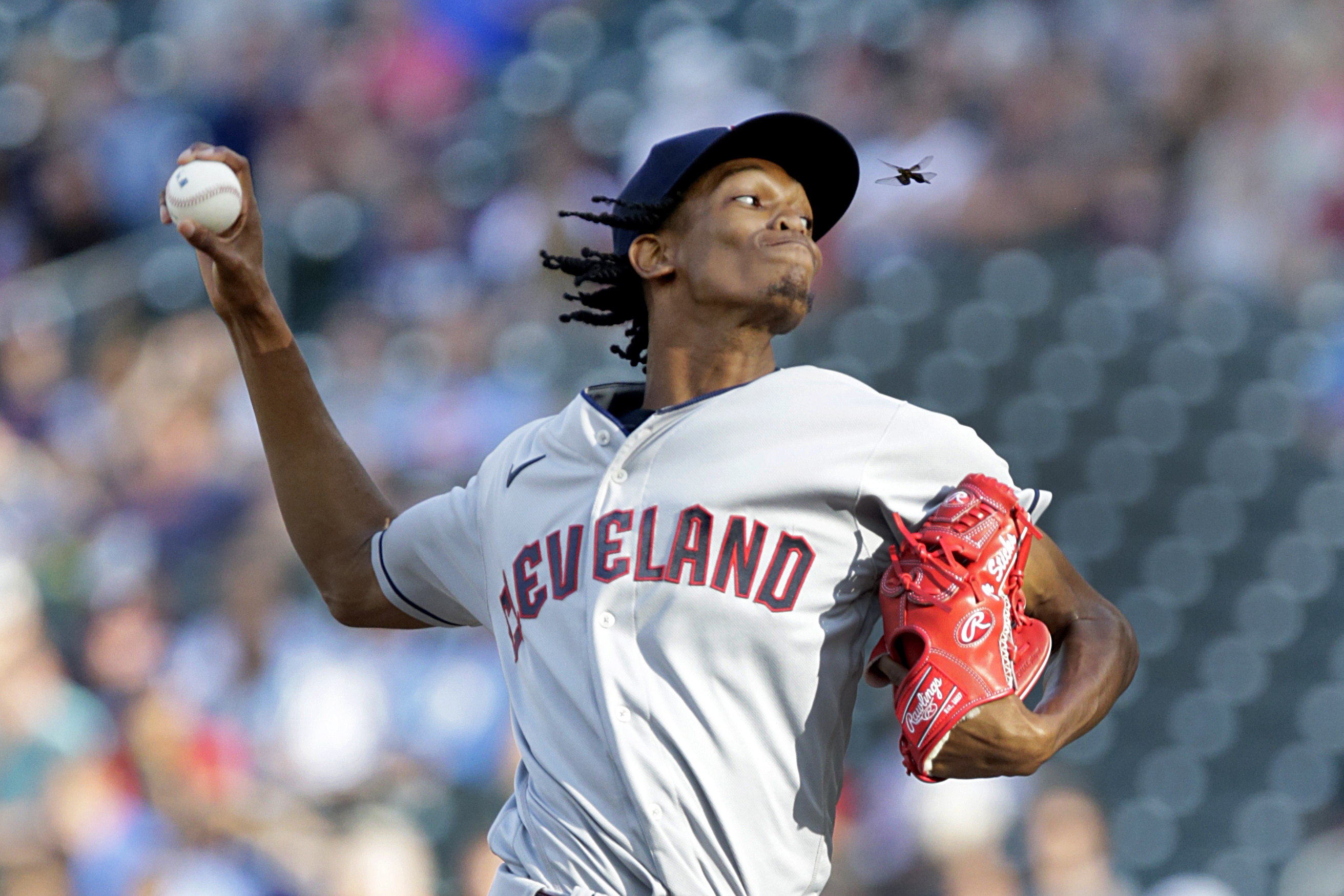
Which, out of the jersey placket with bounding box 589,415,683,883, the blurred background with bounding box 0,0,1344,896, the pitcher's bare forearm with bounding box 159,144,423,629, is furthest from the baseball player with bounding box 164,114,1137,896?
the blurred background with bounding box 0,0,1344,896

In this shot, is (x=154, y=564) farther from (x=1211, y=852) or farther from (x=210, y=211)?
(x=1211, y=852)

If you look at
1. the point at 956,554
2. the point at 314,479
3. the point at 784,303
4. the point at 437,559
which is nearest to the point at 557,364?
the point at 314,479

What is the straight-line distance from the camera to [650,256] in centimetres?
234

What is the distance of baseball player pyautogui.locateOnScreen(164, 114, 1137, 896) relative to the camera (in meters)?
1.92

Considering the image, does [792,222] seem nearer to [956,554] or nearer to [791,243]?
[791,243]

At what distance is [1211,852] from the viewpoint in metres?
5.27

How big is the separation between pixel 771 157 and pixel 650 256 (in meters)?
0.25

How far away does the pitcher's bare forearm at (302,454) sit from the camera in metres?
2.44

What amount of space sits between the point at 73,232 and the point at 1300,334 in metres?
5.59

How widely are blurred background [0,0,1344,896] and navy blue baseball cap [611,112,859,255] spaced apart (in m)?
3.16

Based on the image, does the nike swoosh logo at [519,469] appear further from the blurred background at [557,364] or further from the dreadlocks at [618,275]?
the blurred background at [557,364]

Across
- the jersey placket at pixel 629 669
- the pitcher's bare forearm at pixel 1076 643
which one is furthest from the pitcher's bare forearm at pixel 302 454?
the pitcher's bare forearm at pixel 1076 643

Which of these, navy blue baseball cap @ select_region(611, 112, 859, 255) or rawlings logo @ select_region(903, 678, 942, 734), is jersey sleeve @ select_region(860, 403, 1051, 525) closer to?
rawlings logo @ select_region(903, 678, 942, 734)

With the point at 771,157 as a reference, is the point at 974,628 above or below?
below
